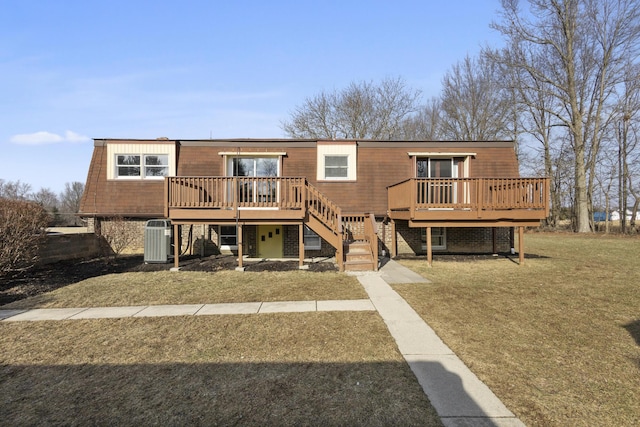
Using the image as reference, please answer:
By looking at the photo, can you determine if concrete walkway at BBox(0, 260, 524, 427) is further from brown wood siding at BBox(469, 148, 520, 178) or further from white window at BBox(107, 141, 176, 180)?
white window at BBox(107, 141, 176, 180)

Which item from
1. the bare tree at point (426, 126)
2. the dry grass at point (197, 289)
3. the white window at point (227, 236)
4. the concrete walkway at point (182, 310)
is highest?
the bare tree at point (426, 126)

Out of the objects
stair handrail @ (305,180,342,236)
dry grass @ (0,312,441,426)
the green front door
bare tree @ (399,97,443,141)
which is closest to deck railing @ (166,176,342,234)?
stair handrail @ (305,180,342,236)

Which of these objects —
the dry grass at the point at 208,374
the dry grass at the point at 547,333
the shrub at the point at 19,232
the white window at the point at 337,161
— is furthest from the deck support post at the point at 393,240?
the shrub at the point at 19,232

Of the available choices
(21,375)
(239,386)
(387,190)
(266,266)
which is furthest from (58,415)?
(387,190)

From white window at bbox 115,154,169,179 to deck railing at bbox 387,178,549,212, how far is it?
9666mm

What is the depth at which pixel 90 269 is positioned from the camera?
1021 centimetres

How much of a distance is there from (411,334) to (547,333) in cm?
211

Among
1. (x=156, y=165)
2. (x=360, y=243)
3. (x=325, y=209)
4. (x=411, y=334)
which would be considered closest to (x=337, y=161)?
(x=325, y=209)

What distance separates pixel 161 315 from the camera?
593 cm

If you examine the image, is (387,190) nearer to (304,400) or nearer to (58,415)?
(304,400)

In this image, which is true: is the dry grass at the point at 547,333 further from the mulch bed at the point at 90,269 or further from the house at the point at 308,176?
the mulch bed at the point at 90,269

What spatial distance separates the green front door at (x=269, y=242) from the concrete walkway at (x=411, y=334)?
4.83 meters

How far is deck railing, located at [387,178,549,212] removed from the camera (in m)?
10.4

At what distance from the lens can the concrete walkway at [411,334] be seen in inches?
118
